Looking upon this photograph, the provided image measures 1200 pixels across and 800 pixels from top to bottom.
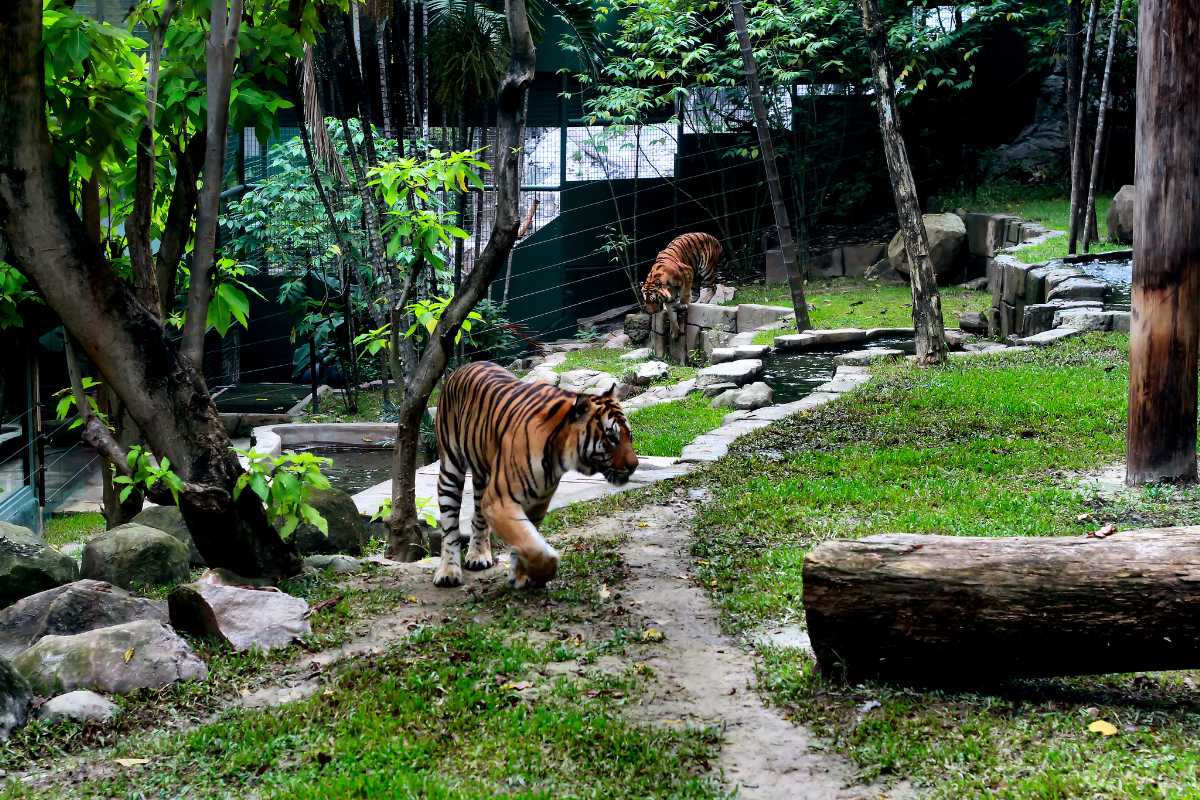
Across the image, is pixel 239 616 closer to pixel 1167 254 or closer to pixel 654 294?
pixel 1167 254

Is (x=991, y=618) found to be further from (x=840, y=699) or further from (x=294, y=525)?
(x=294, y=525)

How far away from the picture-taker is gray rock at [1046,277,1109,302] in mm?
13391

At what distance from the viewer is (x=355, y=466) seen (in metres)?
12.7

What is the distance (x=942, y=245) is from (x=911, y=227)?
621 centimetres

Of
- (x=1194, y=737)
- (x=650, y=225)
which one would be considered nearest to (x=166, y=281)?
(x=1194, y=737)

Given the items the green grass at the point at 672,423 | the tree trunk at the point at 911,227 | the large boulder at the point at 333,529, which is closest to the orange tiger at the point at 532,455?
the large boulder at the point at 333,529

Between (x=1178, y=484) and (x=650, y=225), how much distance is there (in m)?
14.2

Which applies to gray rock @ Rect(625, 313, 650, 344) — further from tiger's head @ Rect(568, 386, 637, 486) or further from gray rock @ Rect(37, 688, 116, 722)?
gray rock @ Rect(37, 688, 116, 722)

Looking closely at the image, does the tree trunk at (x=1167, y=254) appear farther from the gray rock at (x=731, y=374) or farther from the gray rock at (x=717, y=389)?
the gray rock at (x=731, y=374)

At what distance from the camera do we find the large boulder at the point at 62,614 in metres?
5.05

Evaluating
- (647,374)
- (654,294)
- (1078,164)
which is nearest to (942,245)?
(1078,164)

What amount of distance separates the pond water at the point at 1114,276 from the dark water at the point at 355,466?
26.1ft

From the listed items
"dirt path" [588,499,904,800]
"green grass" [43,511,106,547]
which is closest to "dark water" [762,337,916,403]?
"dirt path" [588,499,904,800]

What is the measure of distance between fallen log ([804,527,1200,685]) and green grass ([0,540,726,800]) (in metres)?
0.70
